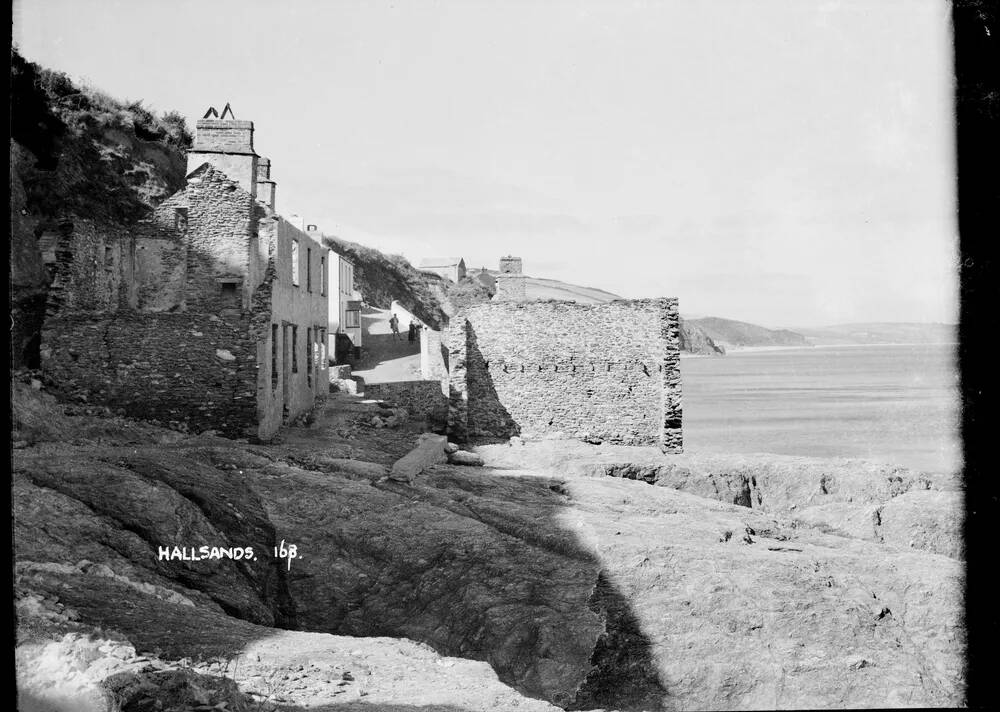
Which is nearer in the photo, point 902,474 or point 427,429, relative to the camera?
point 902,474

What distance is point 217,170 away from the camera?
15.0 meters

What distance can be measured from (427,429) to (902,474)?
10.2 meters

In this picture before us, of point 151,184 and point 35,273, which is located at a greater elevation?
point 151,184

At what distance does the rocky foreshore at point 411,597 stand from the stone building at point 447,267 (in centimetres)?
2468

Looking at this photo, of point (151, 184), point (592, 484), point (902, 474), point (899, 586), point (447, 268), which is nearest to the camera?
point (899, 586)

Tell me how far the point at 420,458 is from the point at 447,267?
2569 centimetres

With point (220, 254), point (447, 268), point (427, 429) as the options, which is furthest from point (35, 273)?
point (447, 268)

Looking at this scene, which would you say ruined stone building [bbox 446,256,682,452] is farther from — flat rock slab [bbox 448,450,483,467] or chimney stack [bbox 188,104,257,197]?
chimney stack [bbox 188,104,257,197]

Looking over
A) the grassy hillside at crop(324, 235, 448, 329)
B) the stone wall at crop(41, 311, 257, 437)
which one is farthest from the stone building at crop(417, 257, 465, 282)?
the stone wall at crop(41, 311, 257, 437)

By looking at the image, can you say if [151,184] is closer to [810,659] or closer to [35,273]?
[35,273]

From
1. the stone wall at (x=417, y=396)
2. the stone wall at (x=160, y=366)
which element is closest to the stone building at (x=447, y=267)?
the stone wall at (x=417, y=396)

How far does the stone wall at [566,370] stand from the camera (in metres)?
18.6

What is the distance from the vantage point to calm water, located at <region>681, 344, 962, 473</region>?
22.2 m

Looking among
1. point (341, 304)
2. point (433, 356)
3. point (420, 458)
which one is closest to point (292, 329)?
point (420, 458)
